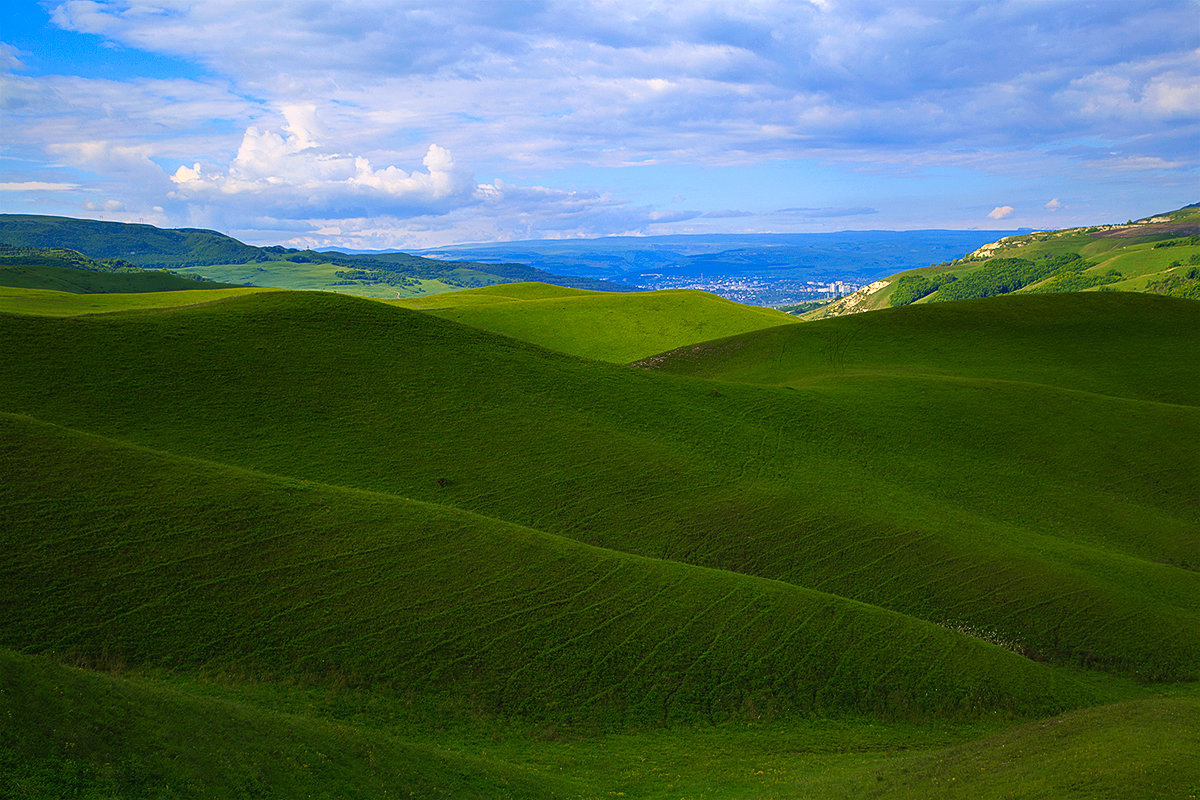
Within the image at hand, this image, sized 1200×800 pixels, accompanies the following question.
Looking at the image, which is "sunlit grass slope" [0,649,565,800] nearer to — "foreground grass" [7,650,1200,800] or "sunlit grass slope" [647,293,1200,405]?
"foreground grass" [7,650,1200,800]

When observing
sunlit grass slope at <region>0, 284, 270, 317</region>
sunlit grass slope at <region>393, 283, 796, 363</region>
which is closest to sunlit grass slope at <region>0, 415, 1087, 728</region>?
sunlit grass slope at <region>0, 284, 270, 317</region>

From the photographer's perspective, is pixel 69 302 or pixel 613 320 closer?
pixel 69 302

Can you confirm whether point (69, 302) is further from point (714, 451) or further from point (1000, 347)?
point (1000, 347)

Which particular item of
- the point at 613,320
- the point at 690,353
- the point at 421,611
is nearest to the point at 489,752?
the point at 421,611

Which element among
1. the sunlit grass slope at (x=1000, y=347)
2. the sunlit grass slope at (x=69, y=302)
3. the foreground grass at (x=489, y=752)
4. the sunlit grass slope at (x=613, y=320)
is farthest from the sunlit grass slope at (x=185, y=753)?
the sunlit grass slope at (x=613, y=320)

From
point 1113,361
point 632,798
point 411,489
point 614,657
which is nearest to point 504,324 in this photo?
point 411,489

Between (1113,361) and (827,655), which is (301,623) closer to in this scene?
(827,655)

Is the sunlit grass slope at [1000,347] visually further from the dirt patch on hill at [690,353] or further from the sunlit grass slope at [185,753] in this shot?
the sunlit grass slope at [185,753]
